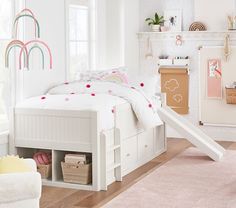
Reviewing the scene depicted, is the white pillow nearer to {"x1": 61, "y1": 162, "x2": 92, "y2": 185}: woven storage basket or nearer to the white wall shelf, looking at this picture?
the white wall shelf

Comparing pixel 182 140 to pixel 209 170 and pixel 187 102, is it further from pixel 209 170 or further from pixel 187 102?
pixel 209 170

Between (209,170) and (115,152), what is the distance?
0.90 m

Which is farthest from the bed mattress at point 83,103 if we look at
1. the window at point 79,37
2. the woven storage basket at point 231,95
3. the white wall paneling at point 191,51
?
the white wall paneling at point 191,51

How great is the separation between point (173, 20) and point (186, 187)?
289 cm

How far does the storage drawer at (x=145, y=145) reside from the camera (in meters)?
5.06

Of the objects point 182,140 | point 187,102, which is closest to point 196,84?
point 187,102

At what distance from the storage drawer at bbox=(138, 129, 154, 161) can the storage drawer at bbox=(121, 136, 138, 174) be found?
104 millimetres

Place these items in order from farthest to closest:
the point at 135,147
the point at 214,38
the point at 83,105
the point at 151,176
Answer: the point at 214,38 → the point at 135,147 → the point at 151,176 → the point at 83,105

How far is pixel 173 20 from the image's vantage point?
21.6 ft

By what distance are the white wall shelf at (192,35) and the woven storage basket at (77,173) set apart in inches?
109

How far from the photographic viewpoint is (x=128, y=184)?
4398mm

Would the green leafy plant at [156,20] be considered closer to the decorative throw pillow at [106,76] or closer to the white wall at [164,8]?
the white wall at [164,8]

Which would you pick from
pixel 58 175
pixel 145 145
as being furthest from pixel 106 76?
pixel 58 175

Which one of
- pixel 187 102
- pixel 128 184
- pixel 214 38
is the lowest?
pixel 128 184
